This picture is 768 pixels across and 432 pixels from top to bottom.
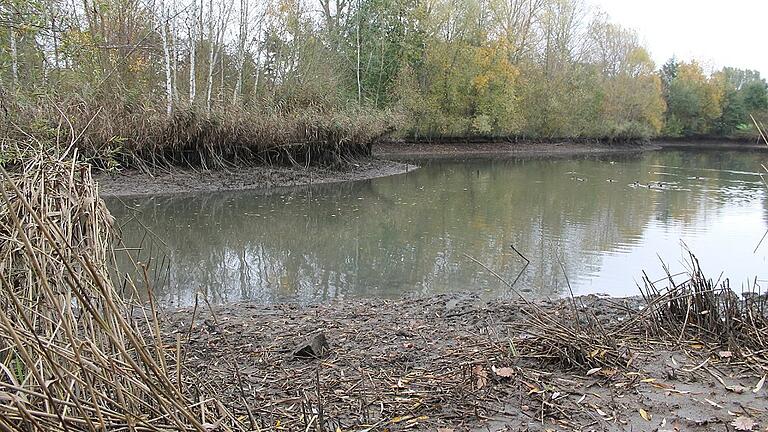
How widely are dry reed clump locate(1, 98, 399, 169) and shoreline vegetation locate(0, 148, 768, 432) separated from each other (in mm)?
10748

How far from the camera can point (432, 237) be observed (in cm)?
1081

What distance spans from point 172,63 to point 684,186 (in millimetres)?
17559

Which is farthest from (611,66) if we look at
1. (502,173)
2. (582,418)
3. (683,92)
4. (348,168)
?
(582,418)

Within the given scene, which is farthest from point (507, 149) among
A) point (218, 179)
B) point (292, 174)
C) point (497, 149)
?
point (218, 179)

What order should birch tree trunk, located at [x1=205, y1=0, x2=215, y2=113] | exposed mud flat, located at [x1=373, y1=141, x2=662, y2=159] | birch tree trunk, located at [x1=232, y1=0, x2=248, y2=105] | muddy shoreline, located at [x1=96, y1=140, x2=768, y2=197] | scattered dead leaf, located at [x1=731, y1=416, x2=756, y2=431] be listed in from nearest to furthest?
1. scattered dead leaf, located at [x1=731, y1=416, x2=756, y2=431]
2. muddy shoreline, located at [x1=96, y1=140, x2=768, y2=197]
3. birch tree trunk, located at [x1=205, y1=0, x2=215, y2=113]
4. birch tree trunk, located at [x1=232, y1=0, x2=248, y2=105]
5. exposed mud flat, located at [x1=373, y1=141, x2=662, y2=159]

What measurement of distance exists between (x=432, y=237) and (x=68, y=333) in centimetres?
936

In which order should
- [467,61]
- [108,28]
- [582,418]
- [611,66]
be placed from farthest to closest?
[611,66] < [467,61] < [108,28] < [582,418]

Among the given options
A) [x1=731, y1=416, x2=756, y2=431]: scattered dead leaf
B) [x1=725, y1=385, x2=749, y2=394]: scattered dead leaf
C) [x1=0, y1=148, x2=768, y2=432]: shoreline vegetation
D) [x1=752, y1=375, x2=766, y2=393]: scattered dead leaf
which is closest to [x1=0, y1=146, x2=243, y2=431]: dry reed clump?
[x1=0, y1=148, x2=768, y2=432]: shoreline vegetation

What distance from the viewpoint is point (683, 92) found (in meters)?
57.3

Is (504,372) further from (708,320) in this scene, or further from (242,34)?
(242,34)

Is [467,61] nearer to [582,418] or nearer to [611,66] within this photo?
[611,66]

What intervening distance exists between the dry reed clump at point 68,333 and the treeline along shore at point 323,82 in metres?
0.48

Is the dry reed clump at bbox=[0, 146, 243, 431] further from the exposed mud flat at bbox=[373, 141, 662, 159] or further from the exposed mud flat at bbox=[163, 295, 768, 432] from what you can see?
the exposed mud flat at bbox=[373, 141, 662, 159]

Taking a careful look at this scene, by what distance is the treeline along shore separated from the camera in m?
7.39
